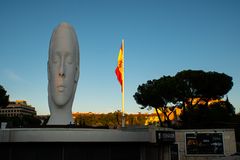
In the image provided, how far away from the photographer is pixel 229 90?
4906 cm

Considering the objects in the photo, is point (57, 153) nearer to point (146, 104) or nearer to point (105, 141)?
point (105, 141)

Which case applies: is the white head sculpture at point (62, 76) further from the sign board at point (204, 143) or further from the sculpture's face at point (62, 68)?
the sign board at point (204, 143)

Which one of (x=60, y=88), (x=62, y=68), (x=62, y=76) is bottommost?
(x=60, y=88)

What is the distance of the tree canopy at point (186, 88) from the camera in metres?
48.3

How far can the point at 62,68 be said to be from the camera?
19.0 m

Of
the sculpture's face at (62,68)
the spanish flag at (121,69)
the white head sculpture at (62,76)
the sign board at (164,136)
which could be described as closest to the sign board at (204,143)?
the spanish flag at (121,69)

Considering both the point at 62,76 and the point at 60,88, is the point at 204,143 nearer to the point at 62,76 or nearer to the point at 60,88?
the point at 60,88

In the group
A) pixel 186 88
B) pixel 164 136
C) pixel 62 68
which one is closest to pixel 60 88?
pixel 62 68

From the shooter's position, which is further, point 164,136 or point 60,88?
point 60,88

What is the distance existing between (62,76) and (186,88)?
34.1m

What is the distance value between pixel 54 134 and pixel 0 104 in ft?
136

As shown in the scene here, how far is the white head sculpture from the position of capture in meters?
19.1

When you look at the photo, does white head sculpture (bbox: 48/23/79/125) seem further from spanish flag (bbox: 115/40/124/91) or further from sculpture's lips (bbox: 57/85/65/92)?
spanish flag (bbox: 115/40/124/91)

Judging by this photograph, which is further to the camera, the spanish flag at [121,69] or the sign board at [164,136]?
the spanish flag at [121,69]
